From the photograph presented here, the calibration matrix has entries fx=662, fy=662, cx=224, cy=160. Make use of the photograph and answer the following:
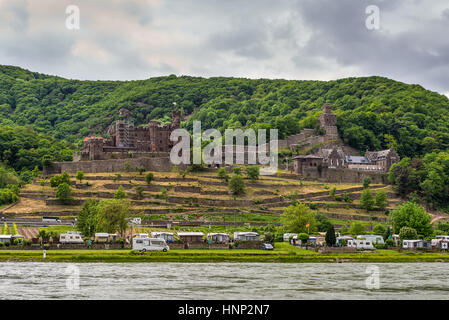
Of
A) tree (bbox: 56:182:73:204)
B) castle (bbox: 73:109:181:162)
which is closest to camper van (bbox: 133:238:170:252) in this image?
tree (bbox: 56:182:73:204)

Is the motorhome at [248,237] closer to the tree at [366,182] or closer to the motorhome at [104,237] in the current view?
the motorhome at [104,237]

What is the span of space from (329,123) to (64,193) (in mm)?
78345

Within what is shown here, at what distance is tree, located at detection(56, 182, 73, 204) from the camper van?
42.0m

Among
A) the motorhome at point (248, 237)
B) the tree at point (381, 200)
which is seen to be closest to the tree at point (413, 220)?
the motorhome at point (248, 237)

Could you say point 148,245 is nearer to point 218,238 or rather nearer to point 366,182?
point 218,238

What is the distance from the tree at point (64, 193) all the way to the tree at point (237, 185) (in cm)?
2740

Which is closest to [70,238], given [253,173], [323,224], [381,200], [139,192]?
[139,192]

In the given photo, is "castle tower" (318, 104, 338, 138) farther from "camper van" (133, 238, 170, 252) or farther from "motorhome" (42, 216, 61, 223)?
"camper van" (133, 238, 170, 252)

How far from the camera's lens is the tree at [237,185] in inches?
4542

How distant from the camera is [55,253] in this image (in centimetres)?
6562

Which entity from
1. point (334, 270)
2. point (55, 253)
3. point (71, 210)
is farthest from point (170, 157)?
point (334, 270)

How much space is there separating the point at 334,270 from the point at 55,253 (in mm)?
27418

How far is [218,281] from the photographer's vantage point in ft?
159

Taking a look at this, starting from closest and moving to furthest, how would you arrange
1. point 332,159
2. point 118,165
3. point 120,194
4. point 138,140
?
point 120,194 < point 118,165 < point 332,159 < point 138,140
